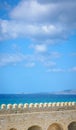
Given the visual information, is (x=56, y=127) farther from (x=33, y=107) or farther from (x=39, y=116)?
(x=33, y=107)

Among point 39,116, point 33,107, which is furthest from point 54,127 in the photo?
point 33,107

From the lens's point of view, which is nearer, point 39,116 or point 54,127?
point 39,116

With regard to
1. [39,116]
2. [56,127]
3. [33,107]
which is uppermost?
[33,107]

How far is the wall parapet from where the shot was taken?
27.3 metres

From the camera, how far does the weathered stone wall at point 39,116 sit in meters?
27.2

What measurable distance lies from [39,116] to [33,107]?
1005 mm

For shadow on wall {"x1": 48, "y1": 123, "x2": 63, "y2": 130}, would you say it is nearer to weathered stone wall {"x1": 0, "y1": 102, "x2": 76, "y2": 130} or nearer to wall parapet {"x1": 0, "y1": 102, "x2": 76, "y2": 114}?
weathered stone wall {"x1": 0, "y1": 102, "x2": 76, "y2": 130}

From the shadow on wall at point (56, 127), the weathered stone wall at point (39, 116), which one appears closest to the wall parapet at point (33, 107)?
the weathered stone wall at point (39, 116)

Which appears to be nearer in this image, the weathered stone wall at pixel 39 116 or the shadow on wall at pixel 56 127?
the weathered stone wall at pixel 39 116

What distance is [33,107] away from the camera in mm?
28875

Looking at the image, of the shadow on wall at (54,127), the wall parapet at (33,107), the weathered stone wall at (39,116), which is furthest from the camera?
the shadow on wall at (54,127)

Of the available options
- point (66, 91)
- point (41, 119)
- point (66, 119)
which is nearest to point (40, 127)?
point (41, 119)

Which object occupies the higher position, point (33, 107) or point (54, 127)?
point (33, 107)

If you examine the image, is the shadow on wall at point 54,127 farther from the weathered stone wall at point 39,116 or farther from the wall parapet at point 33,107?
the wall parapet at point 33,107
